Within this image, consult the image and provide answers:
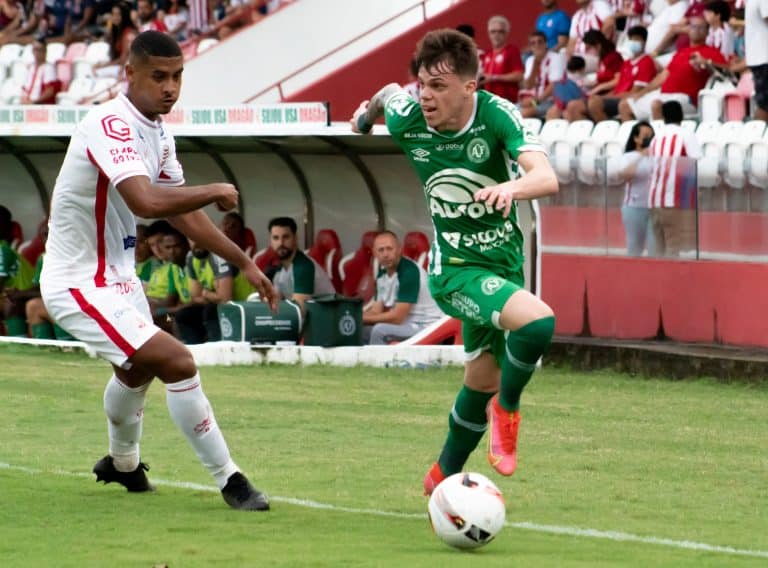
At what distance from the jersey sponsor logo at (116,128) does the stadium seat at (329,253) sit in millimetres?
9141

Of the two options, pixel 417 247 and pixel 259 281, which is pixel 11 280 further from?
pixel 259 281

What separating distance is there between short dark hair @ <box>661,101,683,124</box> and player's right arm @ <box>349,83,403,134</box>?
8287mm

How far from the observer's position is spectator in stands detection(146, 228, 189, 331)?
52.2 ft

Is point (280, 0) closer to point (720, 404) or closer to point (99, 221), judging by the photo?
point (720, 404)

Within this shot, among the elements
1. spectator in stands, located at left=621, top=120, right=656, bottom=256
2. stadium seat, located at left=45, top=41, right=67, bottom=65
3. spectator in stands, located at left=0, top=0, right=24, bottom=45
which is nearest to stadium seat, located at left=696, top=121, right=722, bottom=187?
spectator in stands, located at left=621, top=120, right=656, bottom=256

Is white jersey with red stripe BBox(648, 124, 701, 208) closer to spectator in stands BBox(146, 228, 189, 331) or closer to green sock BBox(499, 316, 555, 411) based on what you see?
spectator in stands BBox(146, 228, 189, 331)

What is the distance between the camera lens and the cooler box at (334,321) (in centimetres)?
1456

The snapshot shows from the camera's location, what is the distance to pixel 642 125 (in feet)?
50.4

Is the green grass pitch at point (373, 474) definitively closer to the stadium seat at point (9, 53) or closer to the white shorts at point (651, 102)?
the white shorts at point (651, 102)

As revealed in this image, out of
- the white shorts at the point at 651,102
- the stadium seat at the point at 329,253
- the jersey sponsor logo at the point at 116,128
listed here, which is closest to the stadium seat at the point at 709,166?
the white shorts at the point at 651,102

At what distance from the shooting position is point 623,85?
19312 millimetres

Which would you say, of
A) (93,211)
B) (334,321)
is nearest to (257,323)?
(334,321)

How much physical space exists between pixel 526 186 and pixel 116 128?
5.61 ft

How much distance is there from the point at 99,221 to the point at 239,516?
1367mm
